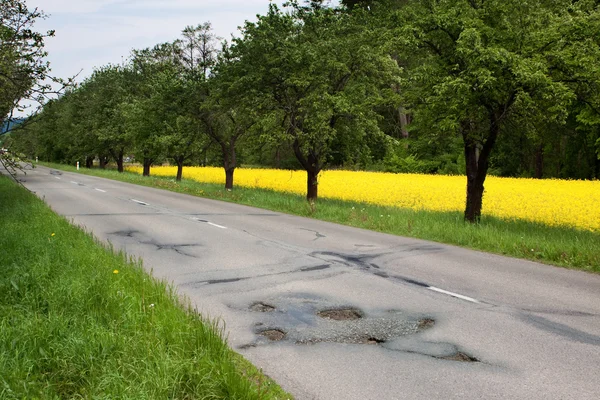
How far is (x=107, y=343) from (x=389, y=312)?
11.1 feet

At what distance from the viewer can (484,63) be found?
11.5m

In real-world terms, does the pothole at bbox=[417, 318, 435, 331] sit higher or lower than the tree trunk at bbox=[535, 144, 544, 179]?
lower

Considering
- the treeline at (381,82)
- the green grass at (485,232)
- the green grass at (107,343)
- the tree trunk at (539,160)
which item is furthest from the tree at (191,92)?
the tree trunk at (539,160)

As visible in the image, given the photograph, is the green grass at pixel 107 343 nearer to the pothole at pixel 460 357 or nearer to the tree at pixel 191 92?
the pothole at pixel 460 357

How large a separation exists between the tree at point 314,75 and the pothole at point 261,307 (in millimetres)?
11715

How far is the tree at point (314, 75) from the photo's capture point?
17906mm

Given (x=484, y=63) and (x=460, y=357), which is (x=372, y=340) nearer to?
(x=460, y=357)

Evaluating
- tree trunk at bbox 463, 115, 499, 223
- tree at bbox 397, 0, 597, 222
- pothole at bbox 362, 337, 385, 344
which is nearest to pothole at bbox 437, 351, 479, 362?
pothole at bbox 362, 337, 385, 344

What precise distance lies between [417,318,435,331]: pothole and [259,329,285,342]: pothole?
1563mm

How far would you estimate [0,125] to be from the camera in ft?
35.5

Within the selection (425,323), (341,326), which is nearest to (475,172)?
(425,323)

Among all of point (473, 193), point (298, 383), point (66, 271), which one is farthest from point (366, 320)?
point (473, 193)

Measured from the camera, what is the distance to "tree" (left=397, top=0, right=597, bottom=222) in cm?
1123

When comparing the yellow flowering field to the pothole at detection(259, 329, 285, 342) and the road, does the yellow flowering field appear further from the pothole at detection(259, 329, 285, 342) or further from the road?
the pothole at detection(259, 329, 285, 342)
